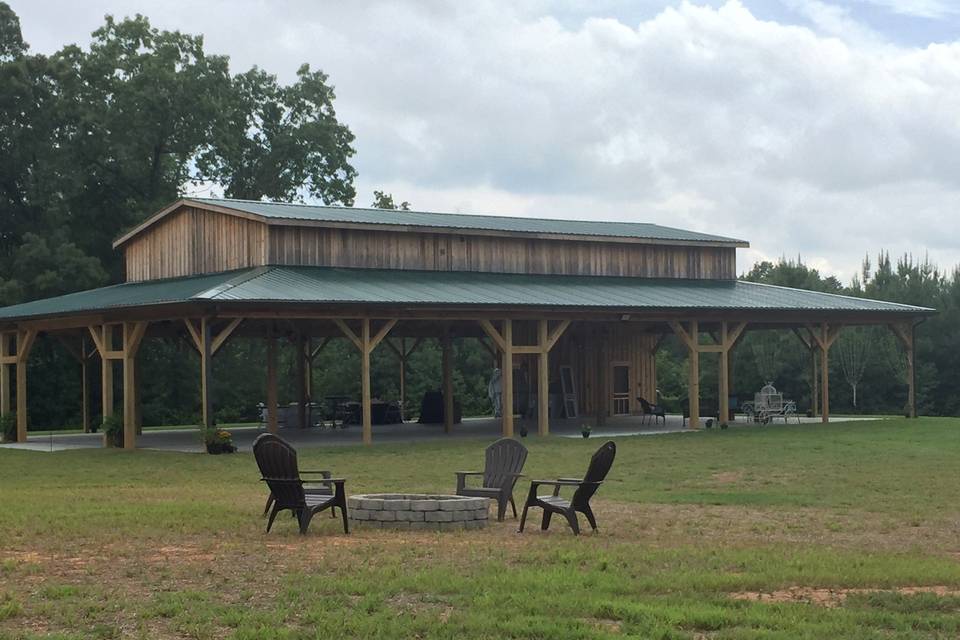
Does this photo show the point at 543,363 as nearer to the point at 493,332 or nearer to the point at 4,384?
the point at 493,332

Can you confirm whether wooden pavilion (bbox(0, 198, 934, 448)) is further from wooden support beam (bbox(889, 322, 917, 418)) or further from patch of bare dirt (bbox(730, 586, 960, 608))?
patch of bare dirt (bbox(730, 586, 960, 608))

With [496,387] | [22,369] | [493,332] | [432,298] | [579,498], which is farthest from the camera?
[496,387]

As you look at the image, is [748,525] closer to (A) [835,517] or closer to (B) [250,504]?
(A) [835,517]

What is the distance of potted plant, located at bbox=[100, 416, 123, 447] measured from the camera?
25828 mm

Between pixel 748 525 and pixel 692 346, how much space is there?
57.7 feet

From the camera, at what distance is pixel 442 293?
26.9m

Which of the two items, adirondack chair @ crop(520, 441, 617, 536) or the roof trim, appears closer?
adirondack chair @ crop(520, 441, 617, 536)

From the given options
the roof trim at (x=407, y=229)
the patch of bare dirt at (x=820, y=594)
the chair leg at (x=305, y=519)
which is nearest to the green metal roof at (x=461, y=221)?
the roof trim at (x=407, y=229)

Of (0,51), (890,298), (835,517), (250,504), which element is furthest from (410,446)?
(890,298)

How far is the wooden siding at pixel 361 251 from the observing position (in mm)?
28375

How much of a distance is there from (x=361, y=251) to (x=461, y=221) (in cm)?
446

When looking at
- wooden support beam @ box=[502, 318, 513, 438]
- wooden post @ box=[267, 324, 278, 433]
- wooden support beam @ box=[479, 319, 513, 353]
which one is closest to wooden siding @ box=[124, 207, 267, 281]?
wooden post @ box=[267, 324, 278, 433]

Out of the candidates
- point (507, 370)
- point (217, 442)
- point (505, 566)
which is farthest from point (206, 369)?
point (505, 566)

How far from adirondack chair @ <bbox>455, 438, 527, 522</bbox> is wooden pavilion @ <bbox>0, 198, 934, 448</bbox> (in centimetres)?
1026
